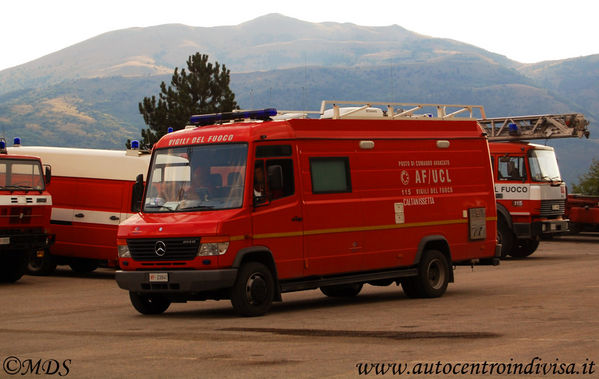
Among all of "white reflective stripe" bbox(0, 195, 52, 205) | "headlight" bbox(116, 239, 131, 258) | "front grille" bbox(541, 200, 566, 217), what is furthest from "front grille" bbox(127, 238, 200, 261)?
"front grille" bbox(541, 200, 566, 217)

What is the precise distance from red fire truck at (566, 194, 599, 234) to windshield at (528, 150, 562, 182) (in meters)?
9.34

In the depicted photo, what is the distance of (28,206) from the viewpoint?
21.9 metres

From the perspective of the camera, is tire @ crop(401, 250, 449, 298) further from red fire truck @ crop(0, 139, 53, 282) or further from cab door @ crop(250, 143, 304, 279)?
red fire truck @ crop(0, 139, 53, 282)

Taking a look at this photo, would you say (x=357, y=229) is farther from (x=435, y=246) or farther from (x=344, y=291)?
(x=344, y=291)

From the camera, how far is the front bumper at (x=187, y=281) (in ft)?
45.3

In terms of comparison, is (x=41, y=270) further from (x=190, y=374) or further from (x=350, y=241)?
(x=190, y=374)

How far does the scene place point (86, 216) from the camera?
949 inches

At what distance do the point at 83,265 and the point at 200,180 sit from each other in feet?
39.5

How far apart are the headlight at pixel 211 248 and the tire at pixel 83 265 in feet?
38.2

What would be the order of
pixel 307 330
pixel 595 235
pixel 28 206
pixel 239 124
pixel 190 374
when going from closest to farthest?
pixel 190 374, pixel 307 330, pixel 239 124, pixel 28 206, pixel 595 235

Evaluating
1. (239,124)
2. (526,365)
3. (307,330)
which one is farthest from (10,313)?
(526,365)

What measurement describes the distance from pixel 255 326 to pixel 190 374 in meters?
3.84

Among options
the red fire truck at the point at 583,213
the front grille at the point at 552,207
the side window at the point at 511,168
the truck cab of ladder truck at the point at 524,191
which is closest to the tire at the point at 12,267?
the truck cab of ladder truck at the point at 524,191

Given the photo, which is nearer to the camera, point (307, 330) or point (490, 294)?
point (307, 330)
